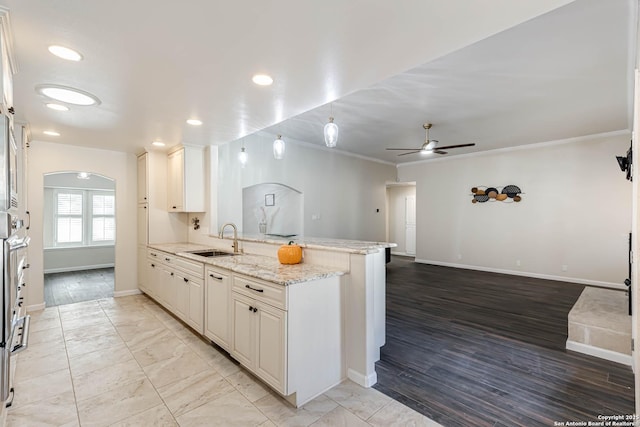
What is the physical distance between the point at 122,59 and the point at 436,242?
7.47m

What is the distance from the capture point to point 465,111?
418 centimetres

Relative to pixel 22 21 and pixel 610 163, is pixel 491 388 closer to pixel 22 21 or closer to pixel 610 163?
pixel 22 21

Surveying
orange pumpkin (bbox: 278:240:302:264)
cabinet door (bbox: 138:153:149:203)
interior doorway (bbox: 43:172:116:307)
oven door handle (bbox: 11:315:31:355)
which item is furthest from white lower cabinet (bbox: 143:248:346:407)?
interior doorway (bbox: 43:172:116:307)

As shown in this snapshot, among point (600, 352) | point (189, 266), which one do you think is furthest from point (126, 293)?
→ point (600, 352)

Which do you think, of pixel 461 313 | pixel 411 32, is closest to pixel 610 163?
pixel 461 313

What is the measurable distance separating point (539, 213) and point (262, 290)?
6.39 m

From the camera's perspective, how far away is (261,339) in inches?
86.7

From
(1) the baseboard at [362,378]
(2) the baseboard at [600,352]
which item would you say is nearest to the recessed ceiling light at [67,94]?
(1) the baseboard at [362,378]

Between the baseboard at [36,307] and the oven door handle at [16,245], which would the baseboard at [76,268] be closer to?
the baseboard at [36,307]

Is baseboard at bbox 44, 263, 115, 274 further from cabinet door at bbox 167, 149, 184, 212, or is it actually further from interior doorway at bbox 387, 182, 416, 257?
interior doorway at bbox 387, 182, 416, 257

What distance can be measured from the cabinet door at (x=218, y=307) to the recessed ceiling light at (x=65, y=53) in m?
1.89

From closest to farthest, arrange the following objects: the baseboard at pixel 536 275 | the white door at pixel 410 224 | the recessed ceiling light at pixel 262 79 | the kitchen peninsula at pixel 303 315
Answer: the kitchen peninsula at pixel 303 315 → the recessed ceiling light at pixel 262 79 → the baseboard at pixel 536 275 → the white door at pixel 410 224

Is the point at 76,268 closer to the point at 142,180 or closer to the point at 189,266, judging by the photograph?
the point at 142,180

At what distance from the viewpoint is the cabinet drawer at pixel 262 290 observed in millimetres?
2021
